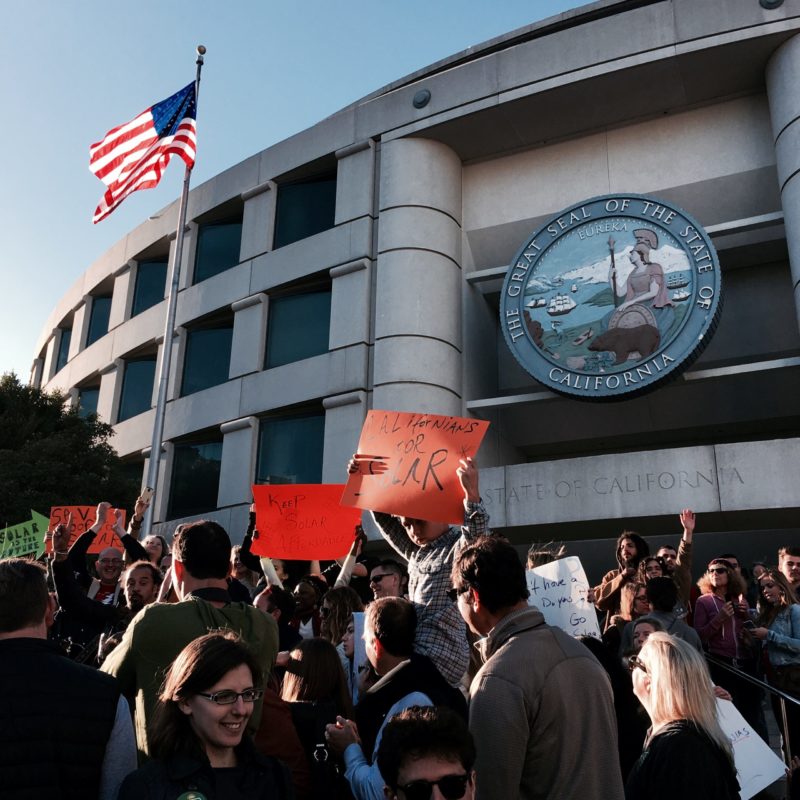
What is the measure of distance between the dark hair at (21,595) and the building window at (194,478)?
15519mm

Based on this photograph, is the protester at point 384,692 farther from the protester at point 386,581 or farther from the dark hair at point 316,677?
the protester at point 386,581

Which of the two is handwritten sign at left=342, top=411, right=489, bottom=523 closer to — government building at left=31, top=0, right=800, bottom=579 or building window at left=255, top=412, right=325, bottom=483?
A: government building at left=31, top=0, right=800, bottom=579

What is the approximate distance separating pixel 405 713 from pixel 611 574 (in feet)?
17.5

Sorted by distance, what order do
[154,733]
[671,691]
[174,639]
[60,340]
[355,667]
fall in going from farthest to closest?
1. [60,340]
2. [355,667]
3. [671,691]
4. [174,639]
5. [154,733]

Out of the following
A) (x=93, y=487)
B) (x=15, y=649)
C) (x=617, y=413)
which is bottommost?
(x=15, y=649)

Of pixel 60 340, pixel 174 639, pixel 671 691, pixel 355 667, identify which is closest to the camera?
pixel 174 639

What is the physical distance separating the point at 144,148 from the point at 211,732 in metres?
15.1

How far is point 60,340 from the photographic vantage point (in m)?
28.1

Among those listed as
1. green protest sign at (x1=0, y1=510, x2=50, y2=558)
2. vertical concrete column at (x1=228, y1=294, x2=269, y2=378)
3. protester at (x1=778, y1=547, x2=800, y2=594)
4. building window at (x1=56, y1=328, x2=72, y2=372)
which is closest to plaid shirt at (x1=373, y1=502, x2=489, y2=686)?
protester at (x1=778, y1=547, x2=800, y2=594)

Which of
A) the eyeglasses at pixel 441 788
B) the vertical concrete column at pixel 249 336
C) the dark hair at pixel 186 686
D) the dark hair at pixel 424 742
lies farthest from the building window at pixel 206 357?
the eyeglasses at pixel 441 788

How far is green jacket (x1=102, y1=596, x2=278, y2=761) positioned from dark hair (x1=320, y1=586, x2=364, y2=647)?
203cm

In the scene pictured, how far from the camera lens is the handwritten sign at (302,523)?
6922mm

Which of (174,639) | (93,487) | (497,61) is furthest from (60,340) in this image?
(174,639)

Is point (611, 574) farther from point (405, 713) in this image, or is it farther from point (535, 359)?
point (535, 359)
